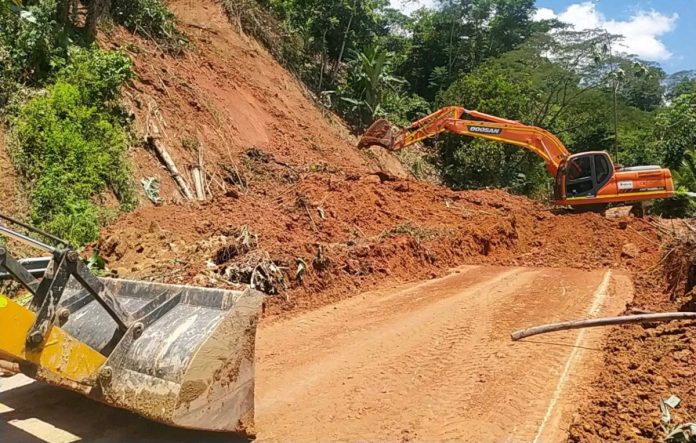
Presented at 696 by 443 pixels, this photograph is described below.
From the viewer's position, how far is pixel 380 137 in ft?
52.9

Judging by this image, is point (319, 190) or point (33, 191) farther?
point (319, 190)

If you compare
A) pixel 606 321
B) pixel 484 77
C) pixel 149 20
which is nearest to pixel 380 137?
pixel 149 20

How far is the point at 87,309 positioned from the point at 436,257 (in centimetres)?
798

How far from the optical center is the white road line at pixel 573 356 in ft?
14.8

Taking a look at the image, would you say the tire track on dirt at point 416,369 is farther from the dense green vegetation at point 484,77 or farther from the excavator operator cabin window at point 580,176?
the dense green vegetation at point 484,77

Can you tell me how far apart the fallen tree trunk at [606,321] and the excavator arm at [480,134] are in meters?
10.0

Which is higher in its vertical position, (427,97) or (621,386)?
(427,97)

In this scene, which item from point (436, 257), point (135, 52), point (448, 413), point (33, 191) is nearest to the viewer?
point (448, 413)

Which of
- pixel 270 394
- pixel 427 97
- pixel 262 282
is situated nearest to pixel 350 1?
pixel 427 97

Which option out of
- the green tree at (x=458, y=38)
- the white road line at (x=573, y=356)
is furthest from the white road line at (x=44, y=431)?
the green tree at (x=458, y=38)

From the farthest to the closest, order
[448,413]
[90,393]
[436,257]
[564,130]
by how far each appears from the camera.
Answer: [564,130] → [436,257] → [448,413] → [90,393]

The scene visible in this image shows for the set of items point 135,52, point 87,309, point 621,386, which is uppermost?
point 135,52

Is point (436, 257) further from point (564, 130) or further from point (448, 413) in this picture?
point (564, 130)

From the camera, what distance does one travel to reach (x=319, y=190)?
44.0 ft
